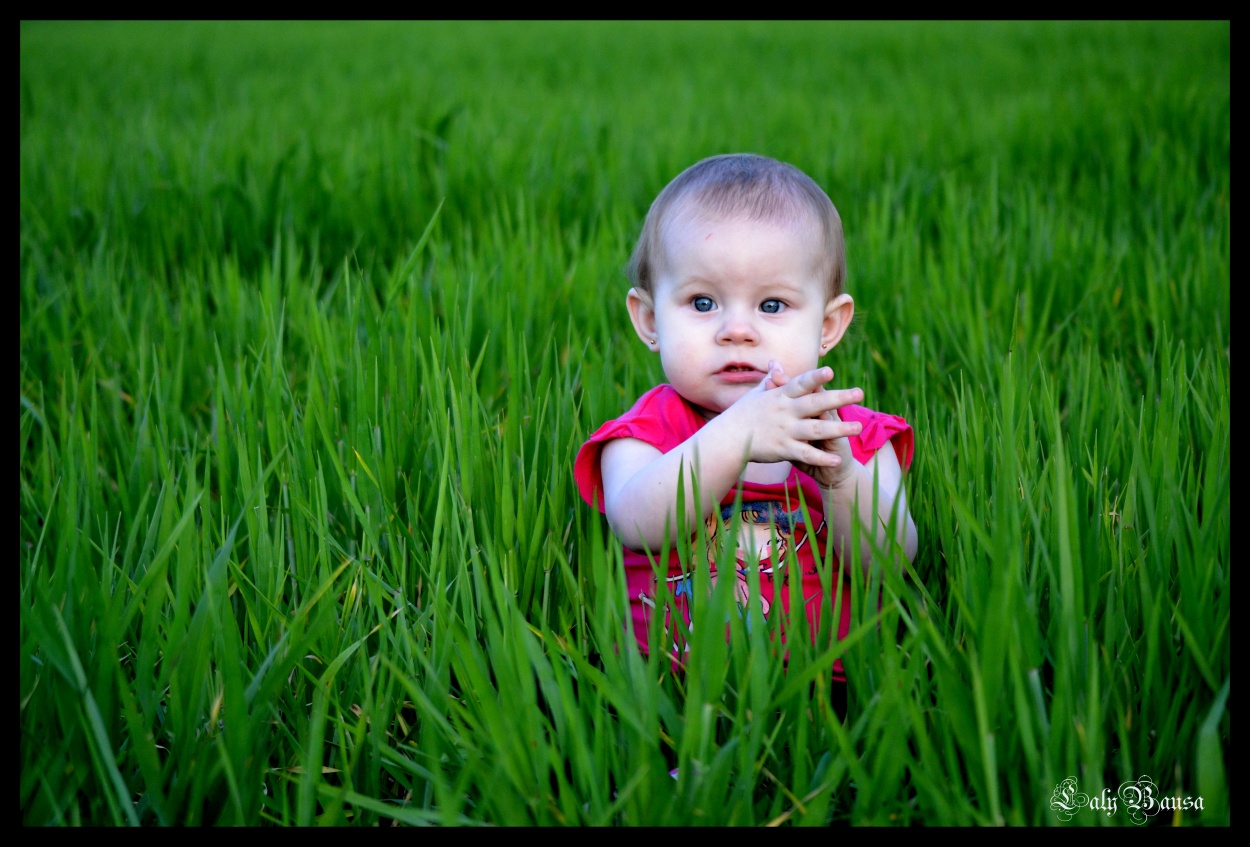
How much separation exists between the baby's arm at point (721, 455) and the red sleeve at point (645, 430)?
0.09 feet

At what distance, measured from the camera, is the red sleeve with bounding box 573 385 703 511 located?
4.04ft

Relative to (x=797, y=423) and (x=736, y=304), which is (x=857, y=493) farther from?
(x=736, y=304)

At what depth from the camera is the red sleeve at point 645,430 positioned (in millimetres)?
1230

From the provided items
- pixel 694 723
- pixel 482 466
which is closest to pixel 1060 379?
pixel 482 466

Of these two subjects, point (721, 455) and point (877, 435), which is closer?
point (721, 455)

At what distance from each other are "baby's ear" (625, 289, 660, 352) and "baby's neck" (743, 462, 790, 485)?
0.22m

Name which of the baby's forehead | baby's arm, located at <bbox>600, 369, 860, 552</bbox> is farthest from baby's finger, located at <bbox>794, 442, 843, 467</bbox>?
the baby's forehead

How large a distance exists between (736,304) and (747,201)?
0.13 m

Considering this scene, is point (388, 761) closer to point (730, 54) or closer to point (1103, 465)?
point (1103, 465)

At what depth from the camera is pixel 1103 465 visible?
1.32m

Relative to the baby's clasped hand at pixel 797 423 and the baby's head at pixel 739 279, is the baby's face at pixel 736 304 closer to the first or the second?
the baby's head at pixel 739 279

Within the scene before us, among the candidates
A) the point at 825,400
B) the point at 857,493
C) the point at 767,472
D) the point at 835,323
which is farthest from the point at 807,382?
the point at 835,323

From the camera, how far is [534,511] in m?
1.29
